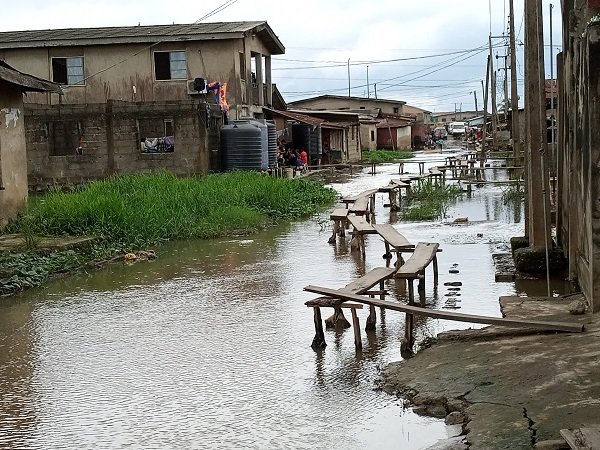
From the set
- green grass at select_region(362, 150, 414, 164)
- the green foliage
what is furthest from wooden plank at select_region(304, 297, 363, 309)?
green grass at select_region(362, 150, 414, 164)

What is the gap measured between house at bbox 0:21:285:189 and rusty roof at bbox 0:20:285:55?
1.5 inches

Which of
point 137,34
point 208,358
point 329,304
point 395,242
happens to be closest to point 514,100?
point 137,34

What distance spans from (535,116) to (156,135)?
19.0 m

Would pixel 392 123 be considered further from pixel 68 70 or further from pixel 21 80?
pixel 21 80

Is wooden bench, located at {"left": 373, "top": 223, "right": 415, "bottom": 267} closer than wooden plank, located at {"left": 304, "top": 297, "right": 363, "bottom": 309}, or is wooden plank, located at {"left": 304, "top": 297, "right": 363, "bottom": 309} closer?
wooden plank, located at {"left": 304, "top": 297, "right": 363, "bottom": 309}

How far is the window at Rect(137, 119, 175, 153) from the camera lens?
29.3m

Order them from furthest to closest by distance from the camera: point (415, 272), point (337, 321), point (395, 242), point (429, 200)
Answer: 1. point (429, 200)
2. point (395, 242)
3. point (415, 272)
4. point (337, 321)

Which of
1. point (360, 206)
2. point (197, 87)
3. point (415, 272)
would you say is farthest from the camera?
point (197, 87)

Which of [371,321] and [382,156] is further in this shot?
[382,156]

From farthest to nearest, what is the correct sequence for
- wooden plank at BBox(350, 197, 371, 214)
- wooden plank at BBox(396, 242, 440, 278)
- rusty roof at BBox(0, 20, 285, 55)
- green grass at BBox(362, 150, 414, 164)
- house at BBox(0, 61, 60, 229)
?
1. green grass at BBox(362, 150, 414, 164)
2. rusty roof at BBox(0, 20, 285, 55)
3. wooden plank at BBox(350, 197, 371, 214)
4. house at BBox(0, 61, 60, 229)
5. wooden plank at BBox(396, 242, 440, 278)

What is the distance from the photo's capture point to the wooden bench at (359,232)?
51.1 ft

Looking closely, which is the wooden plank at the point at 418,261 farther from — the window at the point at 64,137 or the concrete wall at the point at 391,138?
the concrete wall at the point at 391,138

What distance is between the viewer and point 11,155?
18656 mm

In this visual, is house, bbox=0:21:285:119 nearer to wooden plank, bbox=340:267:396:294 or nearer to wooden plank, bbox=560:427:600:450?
wooden plank, bbox=340:267:396:294
